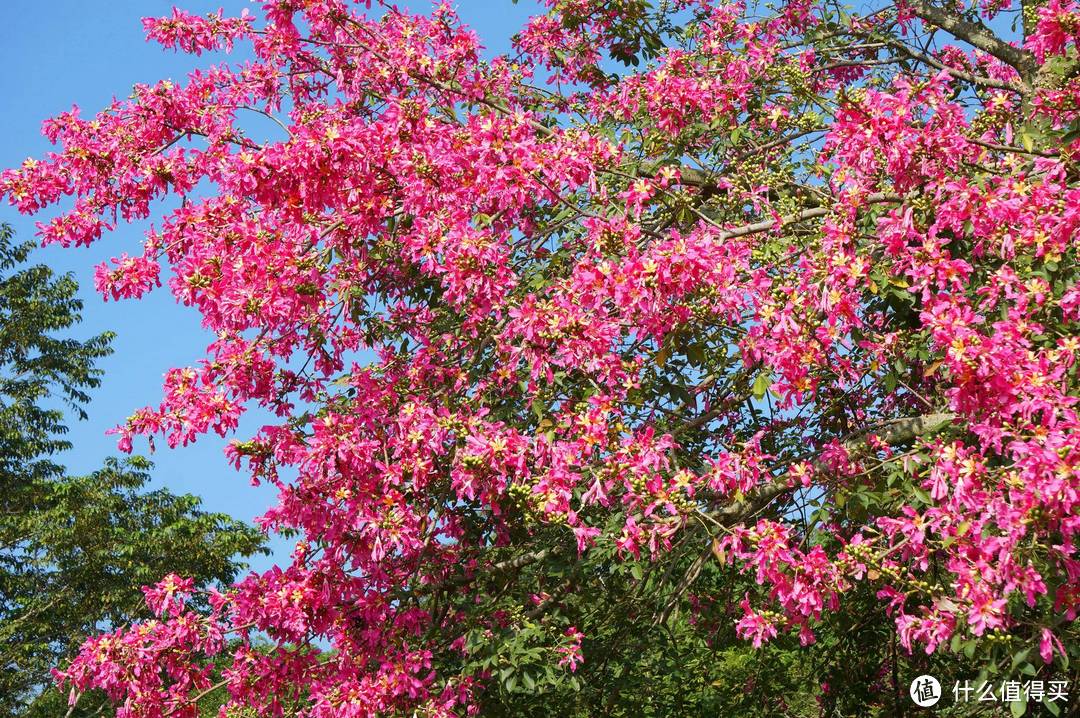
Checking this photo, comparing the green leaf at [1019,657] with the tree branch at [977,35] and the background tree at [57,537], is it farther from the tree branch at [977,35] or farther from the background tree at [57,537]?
the background tree at [57,537]

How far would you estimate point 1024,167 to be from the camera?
3951mm

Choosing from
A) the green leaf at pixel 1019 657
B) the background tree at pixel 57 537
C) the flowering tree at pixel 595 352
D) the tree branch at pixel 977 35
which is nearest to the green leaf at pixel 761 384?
the flowering tree at pixel 595 352

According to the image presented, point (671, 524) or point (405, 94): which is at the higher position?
point (405, 94)

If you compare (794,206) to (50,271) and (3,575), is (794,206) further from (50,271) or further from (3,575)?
(50,271)

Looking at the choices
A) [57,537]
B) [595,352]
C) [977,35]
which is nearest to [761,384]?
[595,352]

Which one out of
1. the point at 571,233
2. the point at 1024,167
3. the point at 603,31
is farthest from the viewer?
the point at 603,31

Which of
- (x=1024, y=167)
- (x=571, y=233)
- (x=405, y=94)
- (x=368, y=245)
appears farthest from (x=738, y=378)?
(x=405, y=94)

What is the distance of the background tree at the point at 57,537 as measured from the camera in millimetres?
12805

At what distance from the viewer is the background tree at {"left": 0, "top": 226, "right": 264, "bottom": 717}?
12.8 metres

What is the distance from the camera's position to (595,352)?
12.6ft

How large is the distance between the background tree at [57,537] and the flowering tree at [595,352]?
28.4 ft

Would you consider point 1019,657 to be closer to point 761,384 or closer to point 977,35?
point 761,384

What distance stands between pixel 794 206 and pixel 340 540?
7.23ft

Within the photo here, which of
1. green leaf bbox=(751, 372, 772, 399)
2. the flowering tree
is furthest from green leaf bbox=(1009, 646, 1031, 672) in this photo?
green leaf bbox=(751, 372, 772, 399)
